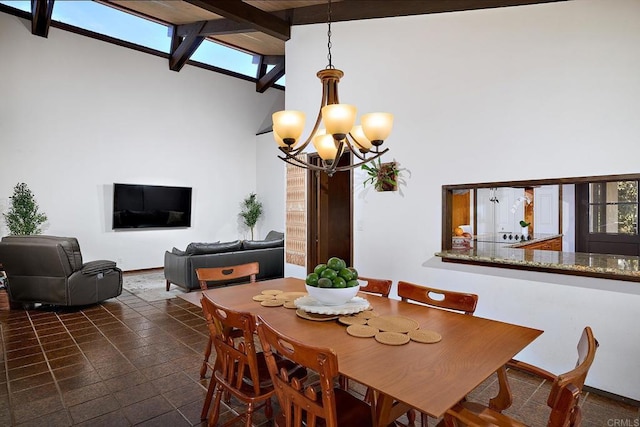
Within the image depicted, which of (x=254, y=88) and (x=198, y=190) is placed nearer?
(x=198, y=190)

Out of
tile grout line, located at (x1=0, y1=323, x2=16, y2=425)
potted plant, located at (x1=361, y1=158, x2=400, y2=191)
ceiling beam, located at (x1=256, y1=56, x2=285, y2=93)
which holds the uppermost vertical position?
ceiling beam, located at (x1=256, y1=56, x2=285, y2=93)

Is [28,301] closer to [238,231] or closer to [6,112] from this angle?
[6,112]

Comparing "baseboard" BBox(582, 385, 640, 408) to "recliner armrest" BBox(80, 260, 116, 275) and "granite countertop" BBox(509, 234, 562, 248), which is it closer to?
"granite countertop" BBox(509, 234, 562, 248)

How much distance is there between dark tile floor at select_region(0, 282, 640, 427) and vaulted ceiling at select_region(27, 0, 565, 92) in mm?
3011

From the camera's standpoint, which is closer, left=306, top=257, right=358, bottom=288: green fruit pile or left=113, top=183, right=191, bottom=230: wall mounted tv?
left=306, top=257, right=358, bottom=288: green fruit pile

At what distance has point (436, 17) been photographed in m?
3.59

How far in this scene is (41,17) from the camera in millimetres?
6242

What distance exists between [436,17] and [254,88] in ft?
22.4

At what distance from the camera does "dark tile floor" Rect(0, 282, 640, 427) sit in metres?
2.37

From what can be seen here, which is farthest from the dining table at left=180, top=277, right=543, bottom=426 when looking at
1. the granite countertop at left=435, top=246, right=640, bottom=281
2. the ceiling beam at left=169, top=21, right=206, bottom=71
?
the ceiling beam at left=169, top=21, right=206, bottom=71

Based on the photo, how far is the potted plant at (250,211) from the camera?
9281 mm

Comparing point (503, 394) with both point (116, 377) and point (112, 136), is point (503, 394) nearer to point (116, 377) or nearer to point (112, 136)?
point (116, 377)

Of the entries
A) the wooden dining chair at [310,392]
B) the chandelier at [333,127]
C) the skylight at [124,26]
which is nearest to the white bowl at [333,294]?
the wooden dining chair at [310,392]

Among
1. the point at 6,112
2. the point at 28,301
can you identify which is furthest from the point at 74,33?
the point at 28,301
